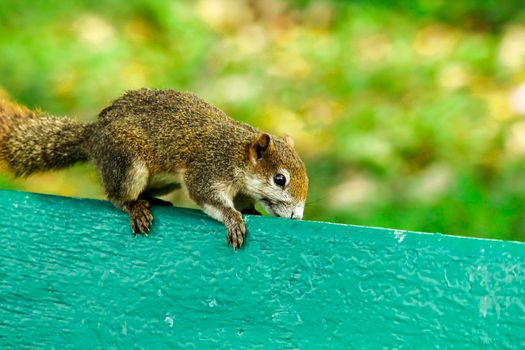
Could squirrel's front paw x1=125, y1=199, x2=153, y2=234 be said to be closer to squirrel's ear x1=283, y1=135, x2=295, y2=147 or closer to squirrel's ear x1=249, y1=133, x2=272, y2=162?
squirrel's ear x1=249, y1=133, x2=272, y2=162

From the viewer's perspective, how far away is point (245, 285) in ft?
6.66

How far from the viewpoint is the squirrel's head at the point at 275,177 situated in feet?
8.79

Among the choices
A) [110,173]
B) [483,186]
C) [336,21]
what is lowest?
[110,173]

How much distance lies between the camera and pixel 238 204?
280cm

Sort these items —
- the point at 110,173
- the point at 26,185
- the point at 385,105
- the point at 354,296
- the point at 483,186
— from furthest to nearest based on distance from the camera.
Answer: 1. the point at 385,105
2. the point at 26,185
3. the point at 483,186
4. the point at 110,173
5. the point at 354,296

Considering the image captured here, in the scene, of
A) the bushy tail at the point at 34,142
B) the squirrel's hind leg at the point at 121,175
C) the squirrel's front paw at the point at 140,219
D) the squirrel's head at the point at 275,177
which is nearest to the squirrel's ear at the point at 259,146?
the squirrel's head at the point at 275,177

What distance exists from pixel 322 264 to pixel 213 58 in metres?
3.21

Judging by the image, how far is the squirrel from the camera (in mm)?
2684

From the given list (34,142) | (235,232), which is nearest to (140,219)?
(235,232)

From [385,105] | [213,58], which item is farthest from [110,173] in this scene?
[213,58]

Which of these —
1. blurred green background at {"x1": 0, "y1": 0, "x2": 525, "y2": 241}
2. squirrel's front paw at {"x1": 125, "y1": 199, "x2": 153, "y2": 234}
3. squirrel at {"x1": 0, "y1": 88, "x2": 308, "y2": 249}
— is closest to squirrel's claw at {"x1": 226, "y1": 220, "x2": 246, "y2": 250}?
squirrel's front paw at {"x1": 125, "y1": 199, "x2": 153, "y2": 234}

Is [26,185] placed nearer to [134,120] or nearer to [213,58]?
[213,58]

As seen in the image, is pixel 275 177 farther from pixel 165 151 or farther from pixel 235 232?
pixel 235 232

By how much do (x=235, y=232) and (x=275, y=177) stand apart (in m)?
0.67
